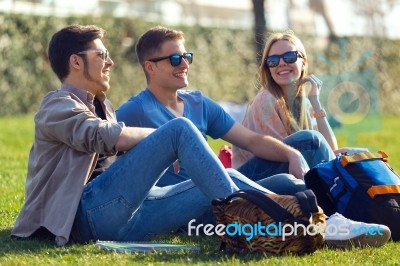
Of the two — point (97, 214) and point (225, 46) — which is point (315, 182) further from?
point (225, 46)

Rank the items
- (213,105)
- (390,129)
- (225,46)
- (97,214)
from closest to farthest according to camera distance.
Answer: (97,214) → (213,105) → (390,129) → (225,46)

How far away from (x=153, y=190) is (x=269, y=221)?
95 cm

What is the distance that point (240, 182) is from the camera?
5.05 meters

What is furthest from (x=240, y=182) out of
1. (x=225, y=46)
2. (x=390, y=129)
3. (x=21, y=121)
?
(x=225, y=46)

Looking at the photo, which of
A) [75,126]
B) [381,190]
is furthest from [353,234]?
[75,126]

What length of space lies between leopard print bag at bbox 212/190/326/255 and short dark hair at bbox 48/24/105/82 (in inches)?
50.2

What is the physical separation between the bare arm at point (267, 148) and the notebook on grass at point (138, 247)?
1.10 meters

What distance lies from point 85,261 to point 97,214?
1.63 feet

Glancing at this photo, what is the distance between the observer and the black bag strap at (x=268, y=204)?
4.46 meters

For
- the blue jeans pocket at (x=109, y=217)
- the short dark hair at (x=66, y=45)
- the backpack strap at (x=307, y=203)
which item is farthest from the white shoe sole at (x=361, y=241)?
the short dark hair at (x=66, y=45)

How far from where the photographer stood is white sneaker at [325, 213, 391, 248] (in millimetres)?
4914

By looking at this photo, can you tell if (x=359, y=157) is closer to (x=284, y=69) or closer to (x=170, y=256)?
(x=284, y=69)

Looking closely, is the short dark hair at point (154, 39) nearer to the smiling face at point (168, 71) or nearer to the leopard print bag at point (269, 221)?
the smiling face at point (168, 71)

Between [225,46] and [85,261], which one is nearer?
[85,261]
